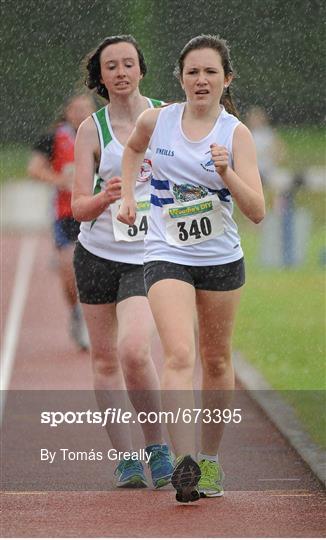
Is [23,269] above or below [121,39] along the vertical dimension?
below

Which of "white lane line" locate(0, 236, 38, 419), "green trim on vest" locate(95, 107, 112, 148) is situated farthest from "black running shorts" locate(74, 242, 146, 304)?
"white lane line" locate(0, 236, 38, 419)

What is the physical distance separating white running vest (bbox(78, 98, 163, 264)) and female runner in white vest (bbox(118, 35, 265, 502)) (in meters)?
0.29

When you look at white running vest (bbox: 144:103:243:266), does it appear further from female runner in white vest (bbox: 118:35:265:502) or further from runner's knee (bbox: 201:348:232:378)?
runner's knee (bbox: 201:348:232:378)

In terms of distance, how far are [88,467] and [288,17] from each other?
6.72 meters

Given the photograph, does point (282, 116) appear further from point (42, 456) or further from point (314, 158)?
point (42, 456)

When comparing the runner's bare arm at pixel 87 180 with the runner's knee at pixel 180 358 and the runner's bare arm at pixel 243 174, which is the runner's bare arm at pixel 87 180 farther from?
the runner's knee at pixel 180 358

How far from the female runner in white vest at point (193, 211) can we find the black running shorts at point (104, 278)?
0.37 meters

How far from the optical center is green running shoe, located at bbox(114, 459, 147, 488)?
22.4ft

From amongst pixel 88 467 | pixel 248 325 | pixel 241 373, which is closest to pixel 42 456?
pixel 88 467

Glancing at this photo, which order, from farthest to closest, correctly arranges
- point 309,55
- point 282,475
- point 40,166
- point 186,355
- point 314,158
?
1. point 314,158
2. point 309,55
3. point 40,166
4. point 282,475
5. point 186,355

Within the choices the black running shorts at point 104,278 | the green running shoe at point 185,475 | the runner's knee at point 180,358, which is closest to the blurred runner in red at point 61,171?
the black running shorts at point 104,278

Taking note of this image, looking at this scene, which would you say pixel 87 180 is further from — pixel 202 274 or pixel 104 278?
pixel 202 274

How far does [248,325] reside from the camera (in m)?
15.5

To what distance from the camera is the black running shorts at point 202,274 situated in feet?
20.0
